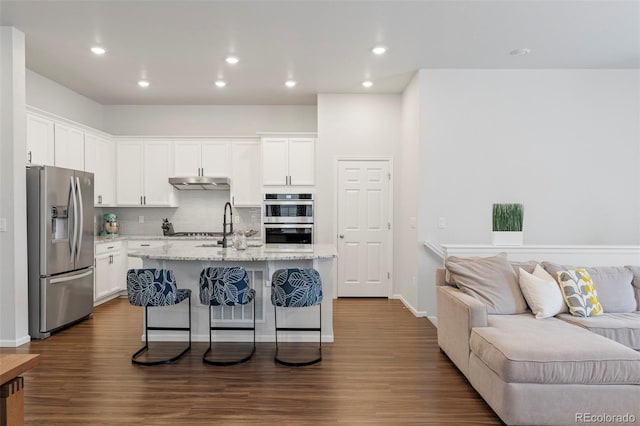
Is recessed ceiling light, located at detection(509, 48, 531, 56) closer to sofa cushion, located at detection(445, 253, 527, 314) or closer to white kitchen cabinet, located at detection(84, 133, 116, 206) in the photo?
sofa cushion, located at detection(445, 253, 527, 314)

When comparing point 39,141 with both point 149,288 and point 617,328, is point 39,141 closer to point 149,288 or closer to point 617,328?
point 149,288

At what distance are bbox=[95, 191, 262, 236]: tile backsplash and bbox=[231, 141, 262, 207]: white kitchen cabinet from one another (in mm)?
365

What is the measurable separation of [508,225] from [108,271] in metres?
5.31

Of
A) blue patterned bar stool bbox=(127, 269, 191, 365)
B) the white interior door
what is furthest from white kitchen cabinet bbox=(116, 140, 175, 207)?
blue patterned bar stool bbox=(127, 269, 191, 365)

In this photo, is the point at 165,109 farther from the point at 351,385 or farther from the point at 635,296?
the point at 635,296

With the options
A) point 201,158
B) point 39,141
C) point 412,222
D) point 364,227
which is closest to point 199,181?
point 201,158

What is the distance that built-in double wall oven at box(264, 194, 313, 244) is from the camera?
6066 mm

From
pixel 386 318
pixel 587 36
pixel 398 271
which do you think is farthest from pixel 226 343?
pixel 587 36

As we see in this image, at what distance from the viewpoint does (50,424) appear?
8.18ft

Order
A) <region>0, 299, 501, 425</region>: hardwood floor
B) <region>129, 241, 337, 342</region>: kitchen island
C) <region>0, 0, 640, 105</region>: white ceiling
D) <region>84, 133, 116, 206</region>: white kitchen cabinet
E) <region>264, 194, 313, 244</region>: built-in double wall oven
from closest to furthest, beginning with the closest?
1. <region>0, 299, 501, 425</region>: hardwood floor
2. <region>0, 0, 640, 105</region>: white ceiling
3. <region>129, 241, 337, 342</region>: kitchen island
4. <region>84, 133, 116, 206</region>: white kitchen cabinet
5. <region>264, 194, 313, 244</region>: built-in double wall oven

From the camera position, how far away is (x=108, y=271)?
19.0ft

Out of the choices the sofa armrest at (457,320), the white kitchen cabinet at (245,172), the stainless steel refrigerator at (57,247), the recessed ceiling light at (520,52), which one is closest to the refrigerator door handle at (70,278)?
the stainless steel refrigerator at (57,247)

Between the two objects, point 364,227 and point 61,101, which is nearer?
point 61,101

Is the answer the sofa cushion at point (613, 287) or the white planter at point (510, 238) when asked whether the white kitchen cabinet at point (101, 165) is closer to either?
the white planter at point (510, 238)
